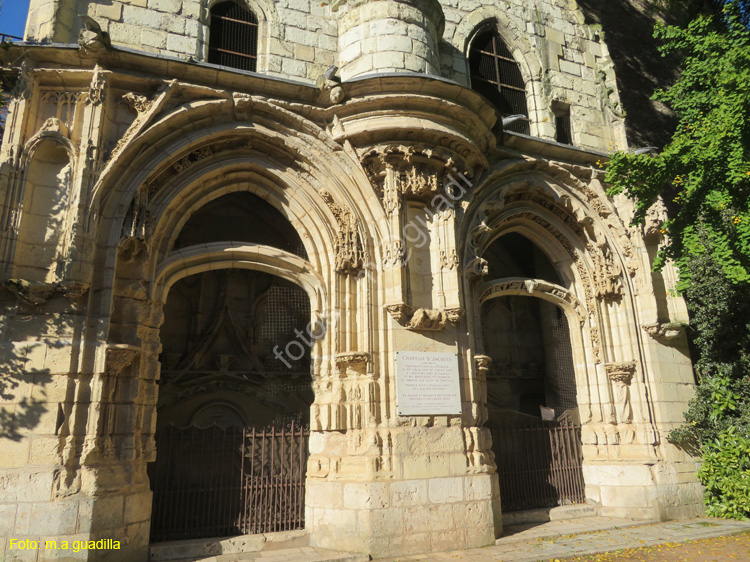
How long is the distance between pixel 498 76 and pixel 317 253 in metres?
5.18

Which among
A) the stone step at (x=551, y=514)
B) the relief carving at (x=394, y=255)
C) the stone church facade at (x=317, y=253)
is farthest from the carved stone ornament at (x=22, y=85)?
the stone step at (x=551, y=514)

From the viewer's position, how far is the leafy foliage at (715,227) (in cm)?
794

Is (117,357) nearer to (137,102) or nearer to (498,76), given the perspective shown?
(137,102)

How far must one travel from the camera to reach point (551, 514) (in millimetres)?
8656

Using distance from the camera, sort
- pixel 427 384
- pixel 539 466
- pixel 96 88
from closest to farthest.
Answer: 1. pixel 96 88
2. pixel 427 384
3. pixel 539 466

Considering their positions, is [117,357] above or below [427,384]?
above

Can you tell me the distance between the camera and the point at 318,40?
886 centimetres

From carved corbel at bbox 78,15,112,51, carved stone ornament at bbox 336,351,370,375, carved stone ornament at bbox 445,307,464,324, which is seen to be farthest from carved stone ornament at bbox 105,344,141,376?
carved stone ornament at bbox 445,307,464,324

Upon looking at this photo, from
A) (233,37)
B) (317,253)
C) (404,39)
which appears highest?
(233,37)

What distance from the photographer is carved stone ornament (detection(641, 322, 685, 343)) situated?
360 inches

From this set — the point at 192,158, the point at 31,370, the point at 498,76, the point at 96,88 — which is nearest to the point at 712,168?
the point at 498,76

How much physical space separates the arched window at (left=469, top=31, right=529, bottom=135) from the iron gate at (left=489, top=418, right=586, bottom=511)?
544cm

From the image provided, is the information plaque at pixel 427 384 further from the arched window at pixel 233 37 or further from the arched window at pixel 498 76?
the arched window at pixel 233 37

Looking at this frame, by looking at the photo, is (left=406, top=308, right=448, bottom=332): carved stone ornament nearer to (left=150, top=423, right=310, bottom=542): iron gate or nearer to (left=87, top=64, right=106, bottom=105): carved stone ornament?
(left=150, top=423, right=310, bottom=542): iron gate
